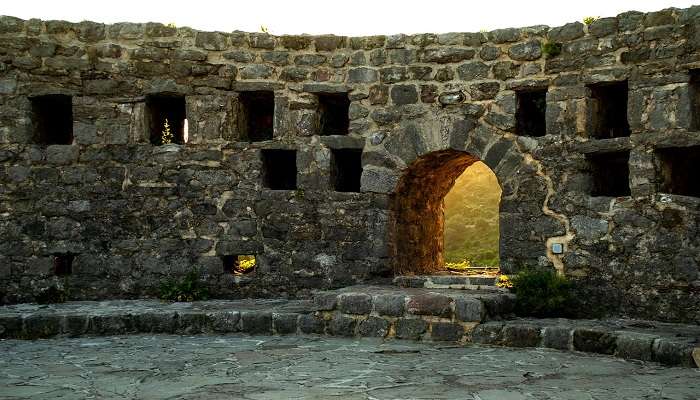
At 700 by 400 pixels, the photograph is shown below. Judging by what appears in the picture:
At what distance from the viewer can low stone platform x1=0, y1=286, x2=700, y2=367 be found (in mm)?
7164

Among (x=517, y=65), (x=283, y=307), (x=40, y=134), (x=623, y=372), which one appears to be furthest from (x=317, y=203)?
(x=623, y=372)

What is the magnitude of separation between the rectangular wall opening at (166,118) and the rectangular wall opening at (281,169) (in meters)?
1.23

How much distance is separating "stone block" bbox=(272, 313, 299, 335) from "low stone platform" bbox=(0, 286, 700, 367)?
1cm

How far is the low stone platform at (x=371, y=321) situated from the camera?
23.5 feet

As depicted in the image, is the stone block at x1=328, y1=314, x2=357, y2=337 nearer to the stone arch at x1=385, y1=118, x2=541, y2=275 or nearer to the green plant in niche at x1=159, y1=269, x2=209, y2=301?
the stone arch at x1=385, y1=118, x2=541, y2=275

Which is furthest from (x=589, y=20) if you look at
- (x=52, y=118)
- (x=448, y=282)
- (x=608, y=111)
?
(x=52, y=118)

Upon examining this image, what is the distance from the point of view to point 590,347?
6.91 meters

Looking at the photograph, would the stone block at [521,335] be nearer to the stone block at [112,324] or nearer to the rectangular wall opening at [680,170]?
the rectangular wall opening at [680,170]

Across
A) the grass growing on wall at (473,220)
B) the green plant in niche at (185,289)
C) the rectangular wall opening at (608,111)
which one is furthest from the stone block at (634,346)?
the grass growing on wall at (473,220)

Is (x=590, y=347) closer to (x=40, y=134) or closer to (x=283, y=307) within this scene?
(x=283, y=307)

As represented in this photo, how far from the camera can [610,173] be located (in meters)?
8.95

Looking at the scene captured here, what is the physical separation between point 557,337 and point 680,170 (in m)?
2.70

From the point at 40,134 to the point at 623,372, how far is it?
7560 millimetres

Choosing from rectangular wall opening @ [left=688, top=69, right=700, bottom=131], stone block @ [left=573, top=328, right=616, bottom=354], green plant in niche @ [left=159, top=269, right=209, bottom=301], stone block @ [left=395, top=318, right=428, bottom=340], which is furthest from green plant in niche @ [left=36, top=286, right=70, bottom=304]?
rectangular wall opening @ [left=688, top=69, right=700, bottom=131]
